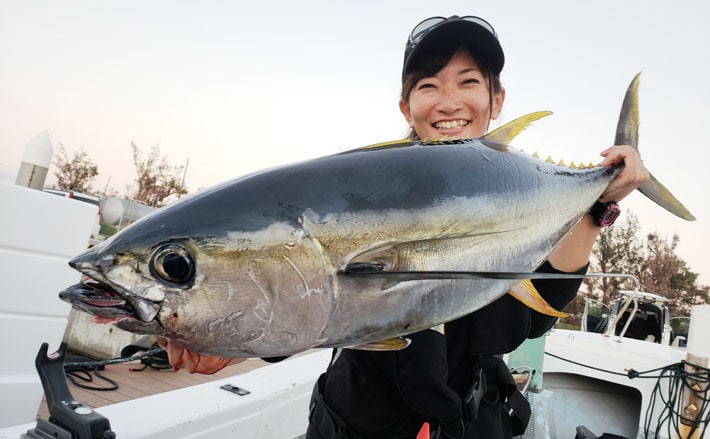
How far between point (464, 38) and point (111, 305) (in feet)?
5.90

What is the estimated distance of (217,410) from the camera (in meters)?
2.56

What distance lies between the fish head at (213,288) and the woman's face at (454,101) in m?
1.23

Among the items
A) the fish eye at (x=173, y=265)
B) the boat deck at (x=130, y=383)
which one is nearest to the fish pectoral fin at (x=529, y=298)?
the fish eye at (x=173, y=265)

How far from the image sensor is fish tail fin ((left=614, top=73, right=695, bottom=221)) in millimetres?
2211

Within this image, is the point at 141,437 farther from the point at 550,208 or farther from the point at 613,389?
the point at 613,389

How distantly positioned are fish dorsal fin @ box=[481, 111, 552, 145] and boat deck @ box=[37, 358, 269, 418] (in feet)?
13.6

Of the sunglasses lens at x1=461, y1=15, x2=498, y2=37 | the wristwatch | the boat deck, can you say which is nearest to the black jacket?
the wristwatch

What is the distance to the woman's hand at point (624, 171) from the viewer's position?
1.94 meters

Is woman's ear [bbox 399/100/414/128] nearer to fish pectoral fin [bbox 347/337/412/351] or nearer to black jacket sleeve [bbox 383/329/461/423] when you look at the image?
black jacket sleeve [bbox 383/329/461/423]

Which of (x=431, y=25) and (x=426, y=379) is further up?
(x=431, y=25)

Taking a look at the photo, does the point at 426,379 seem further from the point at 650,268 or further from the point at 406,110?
the point at 650,268

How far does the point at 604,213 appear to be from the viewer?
1.97 m

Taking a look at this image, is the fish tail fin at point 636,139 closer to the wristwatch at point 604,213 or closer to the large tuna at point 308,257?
the wristwatch at point 604,213

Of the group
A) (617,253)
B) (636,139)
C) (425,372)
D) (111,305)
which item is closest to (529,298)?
(425,372)
